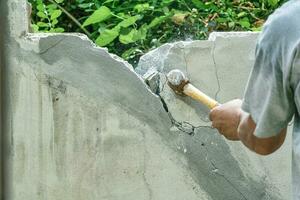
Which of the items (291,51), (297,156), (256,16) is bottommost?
(256,16)

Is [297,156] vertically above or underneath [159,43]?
above

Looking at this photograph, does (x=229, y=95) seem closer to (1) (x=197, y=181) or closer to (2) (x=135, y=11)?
(1) (x=197, y=181)

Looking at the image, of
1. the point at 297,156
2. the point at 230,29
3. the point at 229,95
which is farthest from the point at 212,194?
the point at 297,156

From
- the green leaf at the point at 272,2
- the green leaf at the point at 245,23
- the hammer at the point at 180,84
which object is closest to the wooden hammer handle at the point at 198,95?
the hammer at the point at 180,84

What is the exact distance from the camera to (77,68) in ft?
11.2

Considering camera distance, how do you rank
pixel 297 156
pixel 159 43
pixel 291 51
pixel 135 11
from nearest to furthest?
1. pixel 291 51
2. pixel 297 156
3. pixel 159 43
4. pixel 135 11

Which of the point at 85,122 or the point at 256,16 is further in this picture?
the point at 256,16

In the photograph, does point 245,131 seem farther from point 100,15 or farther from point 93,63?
point 100,15

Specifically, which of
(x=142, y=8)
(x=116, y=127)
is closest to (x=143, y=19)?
(x=142, y=8)

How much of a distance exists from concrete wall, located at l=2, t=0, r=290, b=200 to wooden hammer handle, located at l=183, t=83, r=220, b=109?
0.36 feet

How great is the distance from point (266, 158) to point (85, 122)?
2.90 feet

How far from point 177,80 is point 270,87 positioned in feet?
5.43

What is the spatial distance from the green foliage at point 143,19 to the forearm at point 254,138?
1878mm

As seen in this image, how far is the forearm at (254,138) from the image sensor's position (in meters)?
1.94
